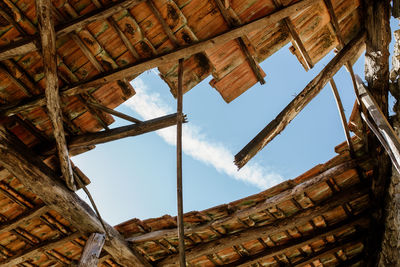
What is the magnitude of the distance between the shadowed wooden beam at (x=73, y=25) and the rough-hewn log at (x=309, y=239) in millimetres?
4281

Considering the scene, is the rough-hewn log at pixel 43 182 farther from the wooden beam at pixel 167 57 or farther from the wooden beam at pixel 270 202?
the wooden beam at pixel 270 202

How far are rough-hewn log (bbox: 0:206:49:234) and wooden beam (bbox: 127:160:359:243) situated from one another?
1.34 metres

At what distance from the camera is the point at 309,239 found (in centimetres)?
527

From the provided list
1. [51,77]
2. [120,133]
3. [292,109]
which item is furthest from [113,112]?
[292,109]

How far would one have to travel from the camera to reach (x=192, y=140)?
13.8 m

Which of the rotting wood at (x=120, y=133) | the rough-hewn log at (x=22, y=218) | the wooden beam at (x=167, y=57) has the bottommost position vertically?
the rough-hewn log at (x=22, y=218)

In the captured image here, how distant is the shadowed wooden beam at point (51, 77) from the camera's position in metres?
2.94

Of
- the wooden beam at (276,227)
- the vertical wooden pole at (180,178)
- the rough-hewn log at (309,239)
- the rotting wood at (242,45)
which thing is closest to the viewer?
the vertical wooden pole at (180,178)

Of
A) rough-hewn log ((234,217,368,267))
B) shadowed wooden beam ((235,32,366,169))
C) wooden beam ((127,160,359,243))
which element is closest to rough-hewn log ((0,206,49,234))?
wooden beam ((127,160,359,243))

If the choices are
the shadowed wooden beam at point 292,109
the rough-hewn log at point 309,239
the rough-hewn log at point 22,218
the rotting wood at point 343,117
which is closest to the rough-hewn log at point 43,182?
the rough-hewn log at point 22,218

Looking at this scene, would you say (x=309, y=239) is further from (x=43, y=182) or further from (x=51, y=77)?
(x=51, y=77)

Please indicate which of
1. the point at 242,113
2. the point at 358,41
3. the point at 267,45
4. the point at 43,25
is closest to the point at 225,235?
the point at 267,45

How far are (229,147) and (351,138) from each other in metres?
8.76

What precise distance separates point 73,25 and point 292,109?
2460 millimetres
